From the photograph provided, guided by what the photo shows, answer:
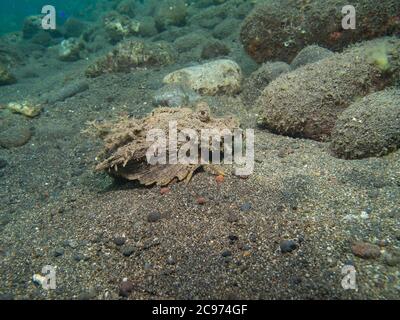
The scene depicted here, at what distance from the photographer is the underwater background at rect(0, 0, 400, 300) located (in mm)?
2900

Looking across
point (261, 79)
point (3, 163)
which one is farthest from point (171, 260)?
point (261, 79)

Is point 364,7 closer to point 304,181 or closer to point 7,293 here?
point 304,181

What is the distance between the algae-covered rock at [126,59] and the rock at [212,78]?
251 centimetres

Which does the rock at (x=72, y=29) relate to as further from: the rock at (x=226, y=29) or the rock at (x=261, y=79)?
the rock at (x=261, y=79)

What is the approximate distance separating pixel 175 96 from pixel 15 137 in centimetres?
348

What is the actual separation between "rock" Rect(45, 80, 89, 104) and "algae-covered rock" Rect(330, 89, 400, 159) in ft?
22.6

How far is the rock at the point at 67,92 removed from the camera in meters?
8.51

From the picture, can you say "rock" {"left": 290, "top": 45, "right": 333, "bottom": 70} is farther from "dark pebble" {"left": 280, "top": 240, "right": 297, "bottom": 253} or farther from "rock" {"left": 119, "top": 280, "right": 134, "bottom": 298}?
"rock" {"left": 119, "top": 280, "right": 134, "bottom": 298}

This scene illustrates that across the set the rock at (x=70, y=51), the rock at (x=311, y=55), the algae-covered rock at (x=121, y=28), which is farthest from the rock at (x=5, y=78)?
the rock at (x=311, y=55)

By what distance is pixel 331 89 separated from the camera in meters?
5.18

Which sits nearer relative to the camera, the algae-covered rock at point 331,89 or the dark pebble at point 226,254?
the dark pebble at point 226,254

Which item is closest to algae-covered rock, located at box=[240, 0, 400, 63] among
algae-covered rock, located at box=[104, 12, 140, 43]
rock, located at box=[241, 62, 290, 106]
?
rock, located at box=[241, 62, 290, 106]

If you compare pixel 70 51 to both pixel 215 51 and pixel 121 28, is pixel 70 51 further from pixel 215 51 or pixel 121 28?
pixel 215 51

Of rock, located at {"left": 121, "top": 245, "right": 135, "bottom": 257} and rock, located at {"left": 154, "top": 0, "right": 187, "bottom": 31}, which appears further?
rock, located at {"left": 154, "top": 0, "right": 187, "bottom": 31}
